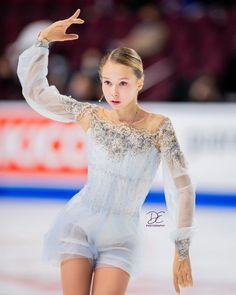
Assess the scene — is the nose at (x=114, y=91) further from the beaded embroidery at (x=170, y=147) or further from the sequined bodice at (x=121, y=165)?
the beaded embroidery at (x=170, y=147)

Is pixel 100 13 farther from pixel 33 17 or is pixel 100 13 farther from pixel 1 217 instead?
pixel 1 217

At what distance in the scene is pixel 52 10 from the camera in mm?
10195

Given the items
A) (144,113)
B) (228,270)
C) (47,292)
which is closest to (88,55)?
(228,270)

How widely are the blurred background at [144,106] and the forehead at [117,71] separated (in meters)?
1.80

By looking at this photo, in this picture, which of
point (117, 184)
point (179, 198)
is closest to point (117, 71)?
point (117, 184)

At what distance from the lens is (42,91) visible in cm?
323

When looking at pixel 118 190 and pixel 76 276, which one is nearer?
pixel 76 276

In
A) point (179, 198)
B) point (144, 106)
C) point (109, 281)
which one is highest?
point (144, 106)

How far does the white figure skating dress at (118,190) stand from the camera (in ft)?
10.2

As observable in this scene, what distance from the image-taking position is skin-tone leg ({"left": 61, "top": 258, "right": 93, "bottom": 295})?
3.04 m

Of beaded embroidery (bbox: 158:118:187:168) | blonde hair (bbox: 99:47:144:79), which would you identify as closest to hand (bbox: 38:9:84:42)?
blonde hair (bbox: 99:47:144:79)

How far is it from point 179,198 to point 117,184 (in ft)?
0.79

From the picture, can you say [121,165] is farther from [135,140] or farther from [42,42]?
[42,42]

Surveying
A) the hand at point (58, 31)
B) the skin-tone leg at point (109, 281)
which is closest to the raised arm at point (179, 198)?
the skin-tone leg at point (109, 281)
